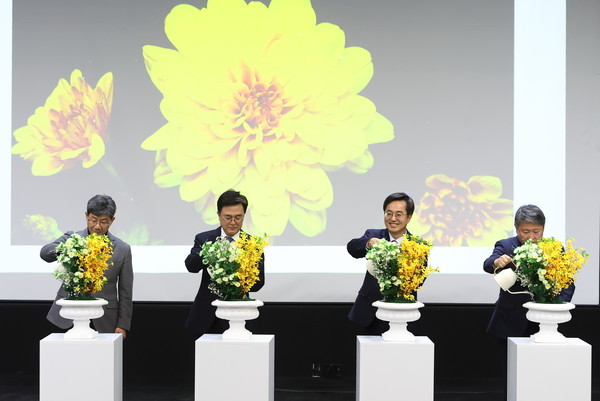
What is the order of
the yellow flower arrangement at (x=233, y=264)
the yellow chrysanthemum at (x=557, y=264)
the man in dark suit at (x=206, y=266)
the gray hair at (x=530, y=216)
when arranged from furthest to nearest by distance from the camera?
the man in dark suit at (x=206, y=266) < the gray hair at (x=530, y=216) < the yellow flower arrangement at (x=233, y=264) < the yellow chrysanthemum at (x=557, y=264)

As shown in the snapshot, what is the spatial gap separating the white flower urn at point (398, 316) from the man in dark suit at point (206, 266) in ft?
2.45

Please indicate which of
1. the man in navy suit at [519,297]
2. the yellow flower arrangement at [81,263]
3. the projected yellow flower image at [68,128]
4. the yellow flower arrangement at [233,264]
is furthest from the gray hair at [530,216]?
the projected yellow flower image at [68,128]

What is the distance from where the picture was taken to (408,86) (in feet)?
18.8

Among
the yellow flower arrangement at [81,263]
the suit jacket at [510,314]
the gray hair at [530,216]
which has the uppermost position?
the gray hair at [530,216]

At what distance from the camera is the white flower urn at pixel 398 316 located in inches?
151

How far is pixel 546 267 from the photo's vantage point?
378cm

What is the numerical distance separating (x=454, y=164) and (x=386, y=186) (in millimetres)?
510

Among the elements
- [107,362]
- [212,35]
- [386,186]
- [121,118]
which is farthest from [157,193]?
[107,362]

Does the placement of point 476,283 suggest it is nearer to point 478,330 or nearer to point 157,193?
point 478,330

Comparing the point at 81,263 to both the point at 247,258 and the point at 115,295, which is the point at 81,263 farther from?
the point at 247,258

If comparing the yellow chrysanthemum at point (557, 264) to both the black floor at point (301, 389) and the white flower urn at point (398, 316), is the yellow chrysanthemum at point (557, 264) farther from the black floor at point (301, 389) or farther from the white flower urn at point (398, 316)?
the black floor at point (301, 389)

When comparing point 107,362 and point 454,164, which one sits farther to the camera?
point 454,164

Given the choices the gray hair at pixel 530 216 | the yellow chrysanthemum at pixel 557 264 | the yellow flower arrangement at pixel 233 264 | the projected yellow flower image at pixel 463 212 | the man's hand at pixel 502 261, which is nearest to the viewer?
the yellow chrysanthemum at pixel 557 264

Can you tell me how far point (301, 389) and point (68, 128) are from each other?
2.52m
